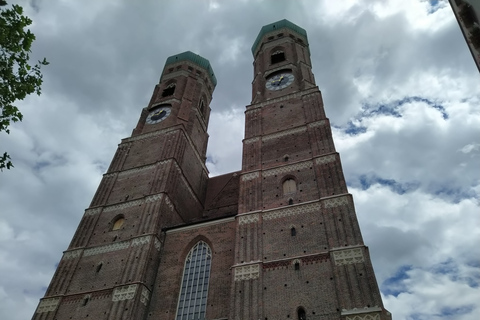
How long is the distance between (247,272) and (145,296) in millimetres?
6237

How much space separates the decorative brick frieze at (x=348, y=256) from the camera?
18.2 m

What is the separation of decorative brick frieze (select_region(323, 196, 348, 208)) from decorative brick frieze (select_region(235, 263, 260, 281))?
5.09 meters

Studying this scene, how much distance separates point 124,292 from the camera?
2136 cm

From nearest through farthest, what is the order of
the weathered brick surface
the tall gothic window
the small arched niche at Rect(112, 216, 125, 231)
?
the weathered brick surface
the tall gothic window
the small arched niche at Rect(112, 216, 125, 231)

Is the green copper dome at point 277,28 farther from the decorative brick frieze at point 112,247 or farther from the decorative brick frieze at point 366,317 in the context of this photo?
the decorative brick frieze at point 366,317

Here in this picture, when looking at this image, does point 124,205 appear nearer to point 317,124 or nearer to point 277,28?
point 317,124

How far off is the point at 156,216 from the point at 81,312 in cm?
702

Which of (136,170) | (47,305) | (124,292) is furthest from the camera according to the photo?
(136,170)

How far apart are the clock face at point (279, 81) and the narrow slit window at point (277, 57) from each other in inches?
128

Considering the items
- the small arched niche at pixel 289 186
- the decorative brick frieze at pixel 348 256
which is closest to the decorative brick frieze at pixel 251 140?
the small arched niche at pixel 289 186

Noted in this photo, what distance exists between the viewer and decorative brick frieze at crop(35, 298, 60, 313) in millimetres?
22281

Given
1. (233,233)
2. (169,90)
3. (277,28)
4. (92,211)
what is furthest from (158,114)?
(233,233)

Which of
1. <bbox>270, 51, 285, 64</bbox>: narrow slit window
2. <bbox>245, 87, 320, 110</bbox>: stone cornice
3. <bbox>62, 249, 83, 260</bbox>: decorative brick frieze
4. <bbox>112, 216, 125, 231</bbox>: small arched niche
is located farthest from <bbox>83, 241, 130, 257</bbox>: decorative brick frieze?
<bbox>270, 51, 285, 64</bbox>: narrow slit window

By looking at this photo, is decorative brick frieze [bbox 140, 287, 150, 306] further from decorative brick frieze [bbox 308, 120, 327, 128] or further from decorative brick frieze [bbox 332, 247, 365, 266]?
decorative brick frieze [bbox 308, 120, 327, 128]
